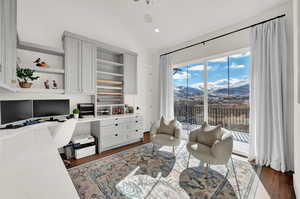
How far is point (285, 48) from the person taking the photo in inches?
79.7

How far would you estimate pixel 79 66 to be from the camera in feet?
8.81

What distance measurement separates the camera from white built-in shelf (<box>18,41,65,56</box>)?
2.20 metres

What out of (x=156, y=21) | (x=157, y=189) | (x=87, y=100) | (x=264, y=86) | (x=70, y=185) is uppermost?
(x=156, y=21)

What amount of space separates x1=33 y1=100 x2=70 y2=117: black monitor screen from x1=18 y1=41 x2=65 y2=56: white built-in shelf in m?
0.98

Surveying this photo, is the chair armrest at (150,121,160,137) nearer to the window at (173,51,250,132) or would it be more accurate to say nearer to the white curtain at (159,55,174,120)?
the white curtain at (159,55,174,120)

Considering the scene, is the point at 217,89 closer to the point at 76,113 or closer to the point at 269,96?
the point at 269,96

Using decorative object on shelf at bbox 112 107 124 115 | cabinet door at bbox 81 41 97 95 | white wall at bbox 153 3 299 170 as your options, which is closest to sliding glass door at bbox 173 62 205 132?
white wall at bbox 153 3 299 170

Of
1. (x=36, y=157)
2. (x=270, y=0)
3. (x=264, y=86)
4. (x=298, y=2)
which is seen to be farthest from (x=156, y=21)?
(x=36, y=157)

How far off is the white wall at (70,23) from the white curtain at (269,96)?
Result: 3000 millimetres

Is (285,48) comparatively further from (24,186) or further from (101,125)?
(101,125)

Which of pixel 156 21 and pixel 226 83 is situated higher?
pixel 156 21

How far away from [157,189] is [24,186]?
1607mm

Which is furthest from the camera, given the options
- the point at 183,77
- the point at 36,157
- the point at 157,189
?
the point at 183,77

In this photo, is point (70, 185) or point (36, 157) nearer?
point (70, 185)
